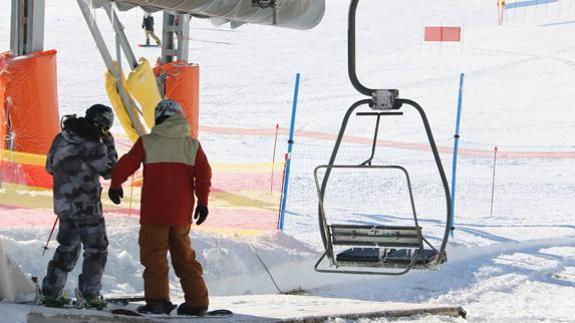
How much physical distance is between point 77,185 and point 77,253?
18.0 inches

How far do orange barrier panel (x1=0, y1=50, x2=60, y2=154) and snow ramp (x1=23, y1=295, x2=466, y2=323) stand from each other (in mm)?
5053

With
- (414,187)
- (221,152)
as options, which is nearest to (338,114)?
(221,152)

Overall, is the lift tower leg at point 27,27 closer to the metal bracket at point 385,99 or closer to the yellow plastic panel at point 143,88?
the yellow plastic panel at point 143,88

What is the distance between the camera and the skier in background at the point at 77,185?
7328 millimetres

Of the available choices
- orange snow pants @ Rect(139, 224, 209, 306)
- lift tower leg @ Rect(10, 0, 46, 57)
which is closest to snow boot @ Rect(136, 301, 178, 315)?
orange snow pants @ Rect(139, 224, 209, 306)

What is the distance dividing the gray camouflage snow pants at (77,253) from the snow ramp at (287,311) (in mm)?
411

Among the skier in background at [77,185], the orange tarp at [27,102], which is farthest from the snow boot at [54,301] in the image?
the orange tarp at [27,102]

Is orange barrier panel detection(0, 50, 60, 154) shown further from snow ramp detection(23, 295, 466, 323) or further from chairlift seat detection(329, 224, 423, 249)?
chairlift seat detection(329, 224, 423, 249)

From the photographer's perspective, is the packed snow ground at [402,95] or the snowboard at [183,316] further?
the packed snow ground at [402,95]

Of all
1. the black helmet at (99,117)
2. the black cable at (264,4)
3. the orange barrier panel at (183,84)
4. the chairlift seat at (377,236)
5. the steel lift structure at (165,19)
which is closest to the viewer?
the black helmet at (99,117)

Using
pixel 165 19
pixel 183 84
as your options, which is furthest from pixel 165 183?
pixel 165 19

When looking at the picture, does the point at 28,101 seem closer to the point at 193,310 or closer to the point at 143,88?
the point at 143,88

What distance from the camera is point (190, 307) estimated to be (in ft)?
24.2

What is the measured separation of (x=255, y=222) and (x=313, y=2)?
3.57 metres
